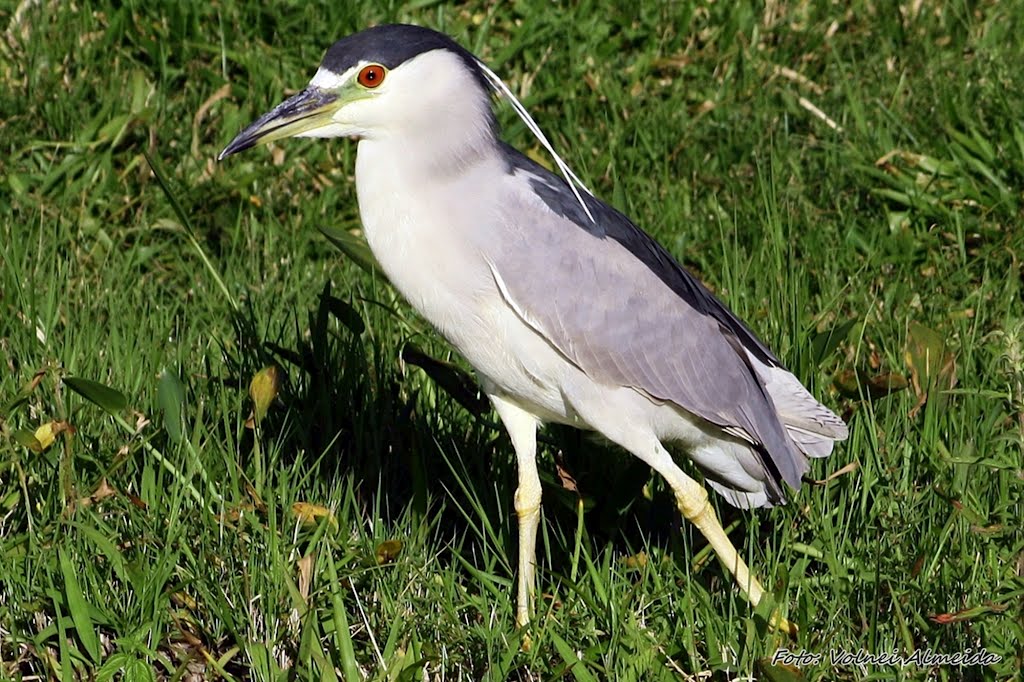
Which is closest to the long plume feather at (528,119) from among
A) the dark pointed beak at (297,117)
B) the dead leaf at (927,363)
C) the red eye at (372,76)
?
the red eye at (372,76)

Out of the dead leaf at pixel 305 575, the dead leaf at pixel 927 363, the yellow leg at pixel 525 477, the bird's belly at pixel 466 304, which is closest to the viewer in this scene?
the dead leaf at pixel 305 575

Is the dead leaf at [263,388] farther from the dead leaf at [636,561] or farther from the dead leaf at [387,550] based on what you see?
the dead leaf at [636,561]

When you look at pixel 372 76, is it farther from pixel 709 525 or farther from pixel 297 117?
pixel 709 525

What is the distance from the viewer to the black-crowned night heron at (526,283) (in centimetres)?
311

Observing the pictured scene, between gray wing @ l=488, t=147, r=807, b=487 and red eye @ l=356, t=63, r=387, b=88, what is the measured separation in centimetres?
37

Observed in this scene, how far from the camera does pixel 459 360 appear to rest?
13.3 ft

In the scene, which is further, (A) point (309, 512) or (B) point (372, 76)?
(A) point (309, 512)

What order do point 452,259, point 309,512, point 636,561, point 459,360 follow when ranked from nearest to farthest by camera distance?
point 452,259, point 309,512, point 636,561, point 459,360

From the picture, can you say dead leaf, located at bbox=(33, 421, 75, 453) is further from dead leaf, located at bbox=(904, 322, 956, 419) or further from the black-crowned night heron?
dead leaf, located at bbox=(904, 322, 956, 419)

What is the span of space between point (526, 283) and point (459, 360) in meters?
0.99

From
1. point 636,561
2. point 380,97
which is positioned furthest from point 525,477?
point 380,97

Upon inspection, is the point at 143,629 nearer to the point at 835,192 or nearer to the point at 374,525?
the point at 374,525

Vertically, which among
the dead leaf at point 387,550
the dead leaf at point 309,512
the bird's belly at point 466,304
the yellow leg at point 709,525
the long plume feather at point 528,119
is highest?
the long plume feather at point 528,119

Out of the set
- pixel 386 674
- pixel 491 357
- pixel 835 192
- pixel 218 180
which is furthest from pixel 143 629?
pixel 835 192
